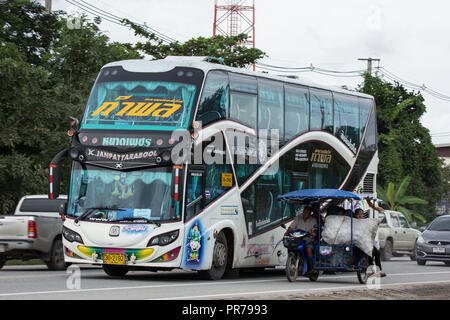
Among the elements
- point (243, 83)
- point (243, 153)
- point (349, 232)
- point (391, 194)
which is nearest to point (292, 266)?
point (349, 232)

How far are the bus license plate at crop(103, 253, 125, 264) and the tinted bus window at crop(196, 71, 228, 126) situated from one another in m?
3.21

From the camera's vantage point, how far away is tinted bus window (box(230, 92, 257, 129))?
20.2m

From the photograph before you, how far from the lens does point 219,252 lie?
19.5 m

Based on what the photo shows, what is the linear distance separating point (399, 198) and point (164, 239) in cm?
3710

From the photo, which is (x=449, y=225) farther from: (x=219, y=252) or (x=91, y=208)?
(x=91, y=208)

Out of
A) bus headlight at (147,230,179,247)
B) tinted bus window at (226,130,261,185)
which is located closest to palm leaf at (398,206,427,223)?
tinted bus window at (226,130,261,185)

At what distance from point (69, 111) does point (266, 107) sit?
12.6 m

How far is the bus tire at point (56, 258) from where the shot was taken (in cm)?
2220

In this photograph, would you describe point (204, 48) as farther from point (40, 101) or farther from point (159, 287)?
point (159, 287)

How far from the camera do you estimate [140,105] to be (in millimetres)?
18797

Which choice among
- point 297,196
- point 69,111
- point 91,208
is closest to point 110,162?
point 91,208

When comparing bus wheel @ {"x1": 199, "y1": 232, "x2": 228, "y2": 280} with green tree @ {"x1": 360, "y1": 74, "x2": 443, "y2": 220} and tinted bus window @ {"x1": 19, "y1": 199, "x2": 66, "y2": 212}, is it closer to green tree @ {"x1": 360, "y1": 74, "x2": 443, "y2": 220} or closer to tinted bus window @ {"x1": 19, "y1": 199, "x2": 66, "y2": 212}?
tinted bus window @ {"x1": 19, "y1": 199, "x2": 66, "y2": 212}

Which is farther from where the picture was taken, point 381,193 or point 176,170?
point 381,193

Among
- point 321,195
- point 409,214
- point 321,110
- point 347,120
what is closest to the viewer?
point 321,195
